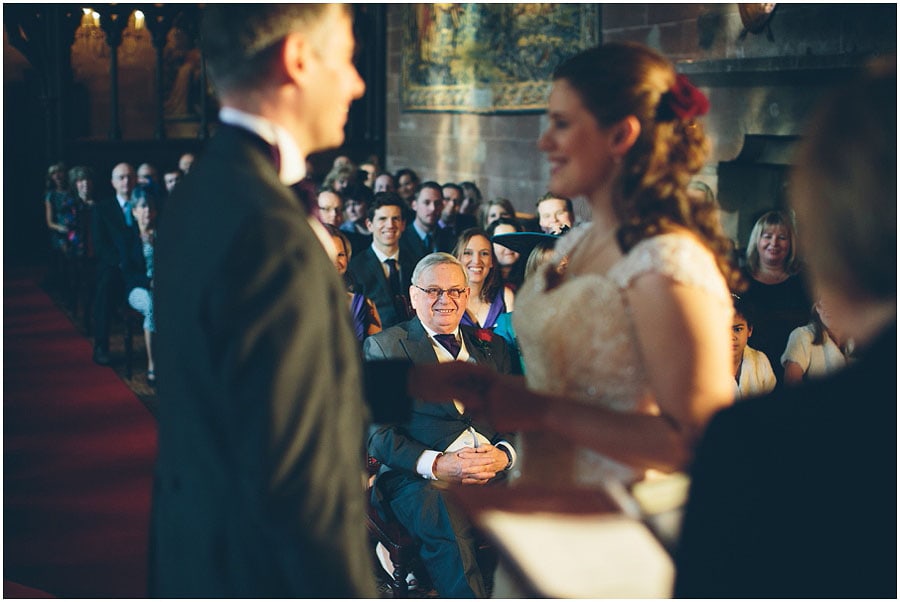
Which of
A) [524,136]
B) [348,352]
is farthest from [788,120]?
[348,352]

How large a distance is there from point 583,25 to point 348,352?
789cm

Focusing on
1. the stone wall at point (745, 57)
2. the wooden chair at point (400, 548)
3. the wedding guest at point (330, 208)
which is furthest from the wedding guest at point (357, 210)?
the wooden chair at point (400, 548)

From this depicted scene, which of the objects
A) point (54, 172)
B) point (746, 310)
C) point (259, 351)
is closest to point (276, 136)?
point (259, 351)

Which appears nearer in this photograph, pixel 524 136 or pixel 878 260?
pixel 878 260

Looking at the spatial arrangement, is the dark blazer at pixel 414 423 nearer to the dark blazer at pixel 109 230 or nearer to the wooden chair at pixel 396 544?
the wooden chair at pixel 396 544

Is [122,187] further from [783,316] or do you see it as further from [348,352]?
[348,352]

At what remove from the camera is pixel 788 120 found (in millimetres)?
6152

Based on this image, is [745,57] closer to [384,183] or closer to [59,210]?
[384,183]

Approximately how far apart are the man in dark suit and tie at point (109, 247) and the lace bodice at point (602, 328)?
17.8 feet

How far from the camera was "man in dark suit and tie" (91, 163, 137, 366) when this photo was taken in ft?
21.9

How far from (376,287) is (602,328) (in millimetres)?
3752

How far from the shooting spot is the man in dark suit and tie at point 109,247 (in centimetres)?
668

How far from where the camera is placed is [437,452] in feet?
11.2

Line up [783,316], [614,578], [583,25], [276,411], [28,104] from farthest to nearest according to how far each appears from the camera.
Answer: [28,104] → [583,25] → [783,316] → [614,578] → [276,411]
